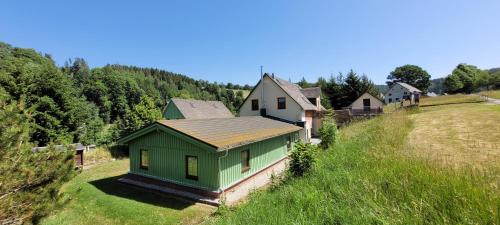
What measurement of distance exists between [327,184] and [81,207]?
1088 cm

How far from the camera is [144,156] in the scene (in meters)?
14.4

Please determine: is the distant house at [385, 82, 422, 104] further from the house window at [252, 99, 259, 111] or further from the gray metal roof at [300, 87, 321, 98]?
the house window at [252, 99, 259, 111]

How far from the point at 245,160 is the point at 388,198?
10.2m

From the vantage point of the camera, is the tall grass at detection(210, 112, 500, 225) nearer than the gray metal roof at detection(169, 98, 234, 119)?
Yes

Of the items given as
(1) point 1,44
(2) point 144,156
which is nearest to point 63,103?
(2) point 144,156

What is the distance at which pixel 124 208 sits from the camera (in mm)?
10312

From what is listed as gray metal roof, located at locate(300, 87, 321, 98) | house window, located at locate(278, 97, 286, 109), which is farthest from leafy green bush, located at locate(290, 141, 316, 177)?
gray metal roof, located at locate(300, 87, 321, 98)

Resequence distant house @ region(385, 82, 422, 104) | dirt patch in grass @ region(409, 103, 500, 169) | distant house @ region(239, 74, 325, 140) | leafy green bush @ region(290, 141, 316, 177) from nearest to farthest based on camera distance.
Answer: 1. dirt patch in grass @ region(409, 103, 500, 169)
2. leafy green bush @ region(290, 141, 316, 177)
3. distant house @ region(239, 74, 325, 140)
4. distant house @ region(385, 82, 422, 104)

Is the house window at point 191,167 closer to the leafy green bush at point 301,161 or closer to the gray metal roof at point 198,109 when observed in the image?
the leafy green bush at point 301,161

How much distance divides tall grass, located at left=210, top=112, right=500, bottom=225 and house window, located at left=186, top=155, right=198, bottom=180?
6.79m

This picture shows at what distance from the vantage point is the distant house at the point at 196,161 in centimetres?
1145

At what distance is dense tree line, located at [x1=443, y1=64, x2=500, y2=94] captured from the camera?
240 feet

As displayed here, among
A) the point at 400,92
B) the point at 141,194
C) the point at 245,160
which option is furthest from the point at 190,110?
the point at 400,92

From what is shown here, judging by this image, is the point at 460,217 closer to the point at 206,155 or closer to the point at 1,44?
the point at 206,155
